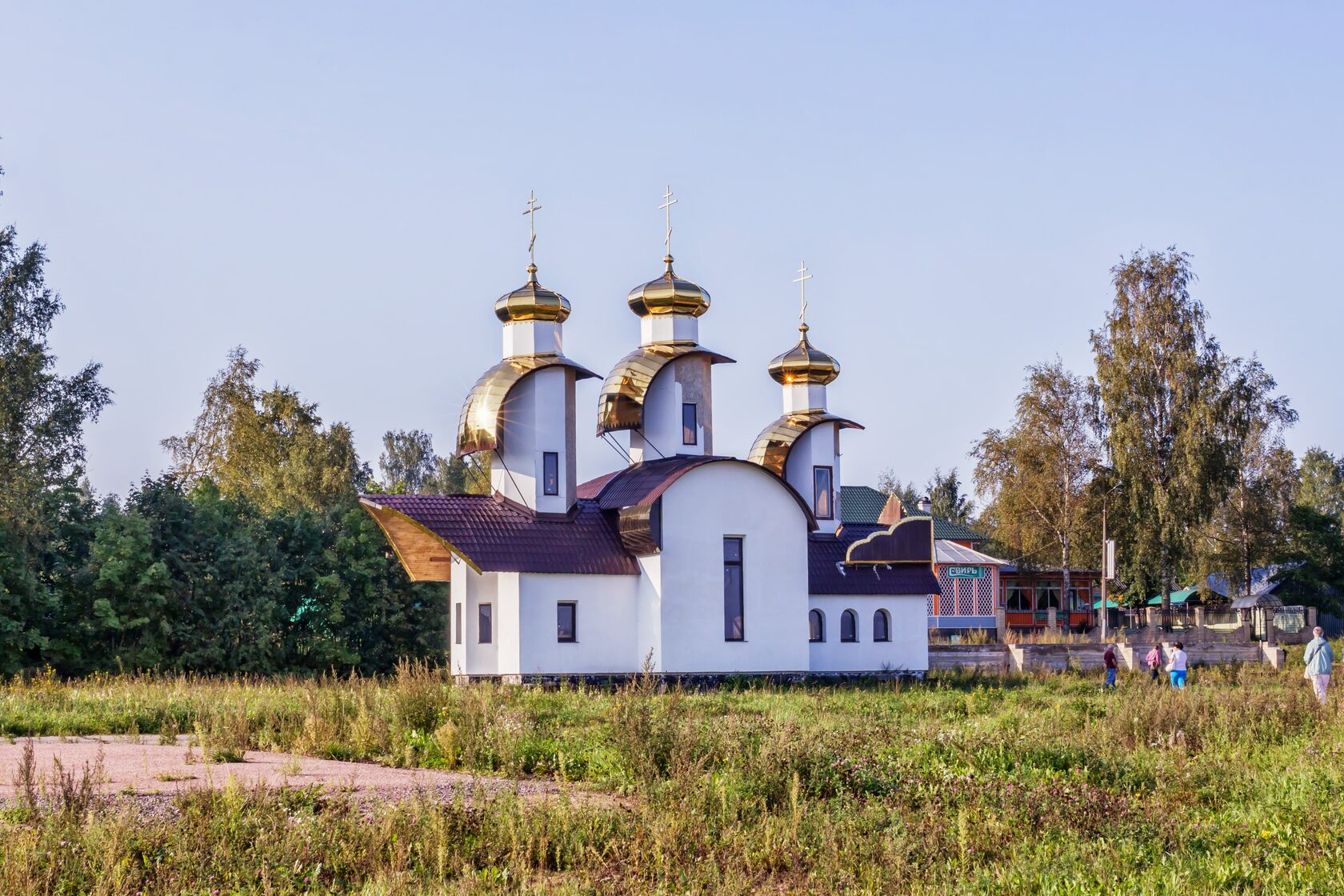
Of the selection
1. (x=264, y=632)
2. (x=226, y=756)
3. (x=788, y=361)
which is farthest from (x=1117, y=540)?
(x=226, y=756)

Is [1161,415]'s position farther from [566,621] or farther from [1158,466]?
[566,621]

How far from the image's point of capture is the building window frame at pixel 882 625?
29.7 metres

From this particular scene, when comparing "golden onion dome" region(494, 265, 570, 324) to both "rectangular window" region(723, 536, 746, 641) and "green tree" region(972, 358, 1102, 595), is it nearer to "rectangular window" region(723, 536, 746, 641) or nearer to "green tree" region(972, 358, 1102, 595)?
"rectangular window" region(723, 536, 746, 641)

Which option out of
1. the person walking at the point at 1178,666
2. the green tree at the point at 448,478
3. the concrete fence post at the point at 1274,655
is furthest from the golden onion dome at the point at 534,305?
the green tree at the point at 448,478

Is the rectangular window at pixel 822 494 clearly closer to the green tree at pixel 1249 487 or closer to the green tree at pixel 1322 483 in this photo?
the green tree at pixel 1249 487

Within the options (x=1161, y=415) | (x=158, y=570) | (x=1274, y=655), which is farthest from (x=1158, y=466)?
(x=158, y=570)

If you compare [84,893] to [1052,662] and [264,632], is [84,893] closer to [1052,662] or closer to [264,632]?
[264,632]

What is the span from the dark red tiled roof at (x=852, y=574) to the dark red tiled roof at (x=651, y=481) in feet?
3.50

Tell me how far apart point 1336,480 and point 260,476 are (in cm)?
6219

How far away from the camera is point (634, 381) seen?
94.2 feet

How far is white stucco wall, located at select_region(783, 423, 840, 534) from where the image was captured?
1236 inches

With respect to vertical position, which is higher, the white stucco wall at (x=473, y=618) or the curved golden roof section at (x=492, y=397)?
the curved golden roof section at (x=492, y=397)

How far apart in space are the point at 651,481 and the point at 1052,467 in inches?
805

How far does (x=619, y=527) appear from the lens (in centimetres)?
2669
